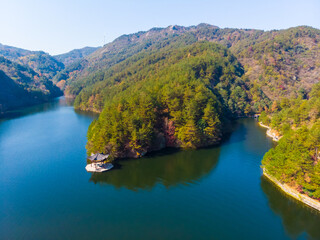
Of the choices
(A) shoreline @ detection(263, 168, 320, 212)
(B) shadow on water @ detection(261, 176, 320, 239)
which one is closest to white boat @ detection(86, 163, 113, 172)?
(B) shadow on water @ detection(261, 176, 320, 239)

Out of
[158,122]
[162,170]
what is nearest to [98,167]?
[162,170]

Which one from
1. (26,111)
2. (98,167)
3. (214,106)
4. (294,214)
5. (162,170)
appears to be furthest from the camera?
(26,111)

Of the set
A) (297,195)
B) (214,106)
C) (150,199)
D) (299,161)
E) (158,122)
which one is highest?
(214,106)

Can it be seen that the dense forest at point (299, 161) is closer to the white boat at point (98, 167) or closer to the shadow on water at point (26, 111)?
the white boat at point (98, 167)

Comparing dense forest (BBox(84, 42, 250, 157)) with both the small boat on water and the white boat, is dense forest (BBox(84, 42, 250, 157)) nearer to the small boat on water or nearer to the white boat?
the small boat on water

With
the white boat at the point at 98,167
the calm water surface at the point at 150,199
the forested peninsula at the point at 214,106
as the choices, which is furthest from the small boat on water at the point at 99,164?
the forested peninsula at the point at 214,106

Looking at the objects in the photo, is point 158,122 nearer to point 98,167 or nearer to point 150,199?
point 98,167
